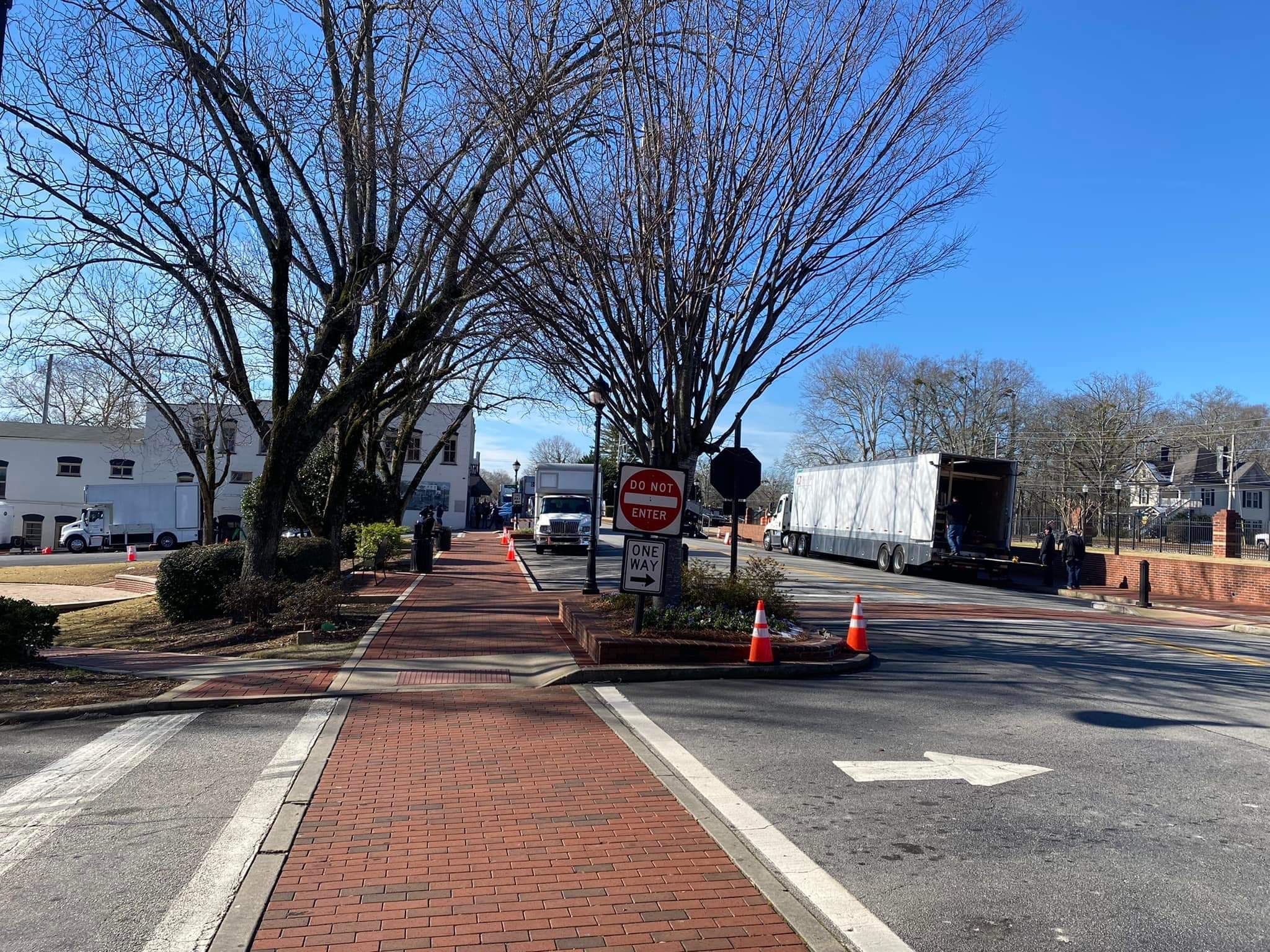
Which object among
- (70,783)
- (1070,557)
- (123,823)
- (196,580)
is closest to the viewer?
(123,823)

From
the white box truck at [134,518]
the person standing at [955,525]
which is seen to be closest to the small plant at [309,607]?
the person standing at [955,525]

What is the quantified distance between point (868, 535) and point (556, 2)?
25249mm

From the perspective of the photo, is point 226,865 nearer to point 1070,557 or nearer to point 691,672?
point 691,672

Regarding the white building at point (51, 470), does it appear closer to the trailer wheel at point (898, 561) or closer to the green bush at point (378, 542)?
the green bush at point (378, 542)

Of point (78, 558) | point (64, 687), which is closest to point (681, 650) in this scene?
point (64, 687)

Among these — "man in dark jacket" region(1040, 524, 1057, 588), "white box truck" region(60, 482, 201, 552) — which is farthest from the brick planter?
"white box truck" region(60, 482, 201, 552)

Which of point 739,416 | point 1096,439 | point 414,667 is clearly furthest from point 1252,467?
point 414,667

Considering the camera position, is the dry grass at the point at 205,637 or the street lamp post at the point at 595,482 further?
the street lamp post at the point at 595,482

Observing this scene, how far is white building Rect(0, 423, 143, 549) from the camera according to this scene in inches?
2152

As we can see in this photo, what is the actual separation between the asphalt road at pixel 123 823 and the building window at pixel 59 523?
5259cm

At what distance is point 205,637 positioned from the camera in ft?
45.6

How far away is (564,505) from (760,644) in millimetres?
25591

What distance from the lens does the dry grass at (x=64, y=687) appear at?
859 cm

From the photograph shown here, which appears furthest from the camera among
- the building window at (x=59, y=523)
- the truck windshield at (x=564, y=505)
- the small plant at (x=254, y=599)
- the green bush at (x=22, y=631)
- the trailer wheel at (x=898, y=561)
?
the building window at (x=59, y=523)
